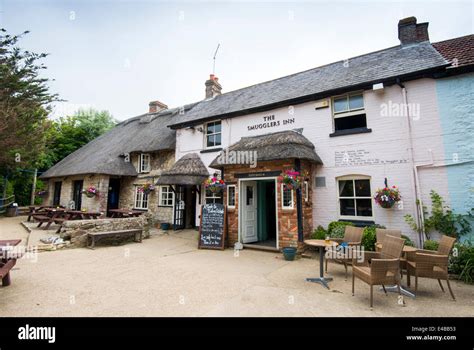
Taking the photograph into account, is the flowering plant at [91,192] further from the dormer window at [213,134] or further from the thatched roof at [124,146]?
the dormer window at [213,134]

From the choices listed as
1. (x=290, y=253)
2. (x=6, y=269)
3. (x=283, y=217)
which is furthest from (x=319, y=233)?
(x=6, y=269)

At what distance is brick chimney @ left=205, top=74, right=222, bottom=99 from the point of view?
1523 centimetres

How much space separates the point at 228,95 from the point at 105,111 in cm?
2546

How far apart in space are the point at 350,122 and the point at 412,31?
15.5 ft

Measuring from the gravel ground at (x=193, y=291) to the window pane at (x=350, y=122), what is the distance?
4732 mm

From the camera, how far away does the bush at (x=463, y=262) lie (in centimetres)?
535

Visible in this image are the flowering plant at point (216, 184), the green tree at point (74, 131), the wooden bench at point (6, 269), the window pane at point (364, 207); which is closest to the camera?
the wooden bench at point (6, 269)

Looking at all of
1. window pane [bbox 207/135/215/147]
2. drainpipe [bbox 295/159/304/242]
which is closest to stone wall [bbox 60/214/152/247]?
window pane [bbox 207/135/215/147]

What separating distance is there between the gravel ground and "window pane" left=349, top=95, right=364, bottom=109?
5.42m

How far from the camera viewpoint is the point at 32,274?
5.67 meters

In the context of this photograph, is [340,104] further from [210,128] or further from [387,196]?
[210,128]

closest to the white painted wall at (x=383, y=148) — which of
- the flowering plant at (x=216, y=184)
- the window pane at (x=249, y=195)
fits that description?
the window pane at (x=249, y=195)
